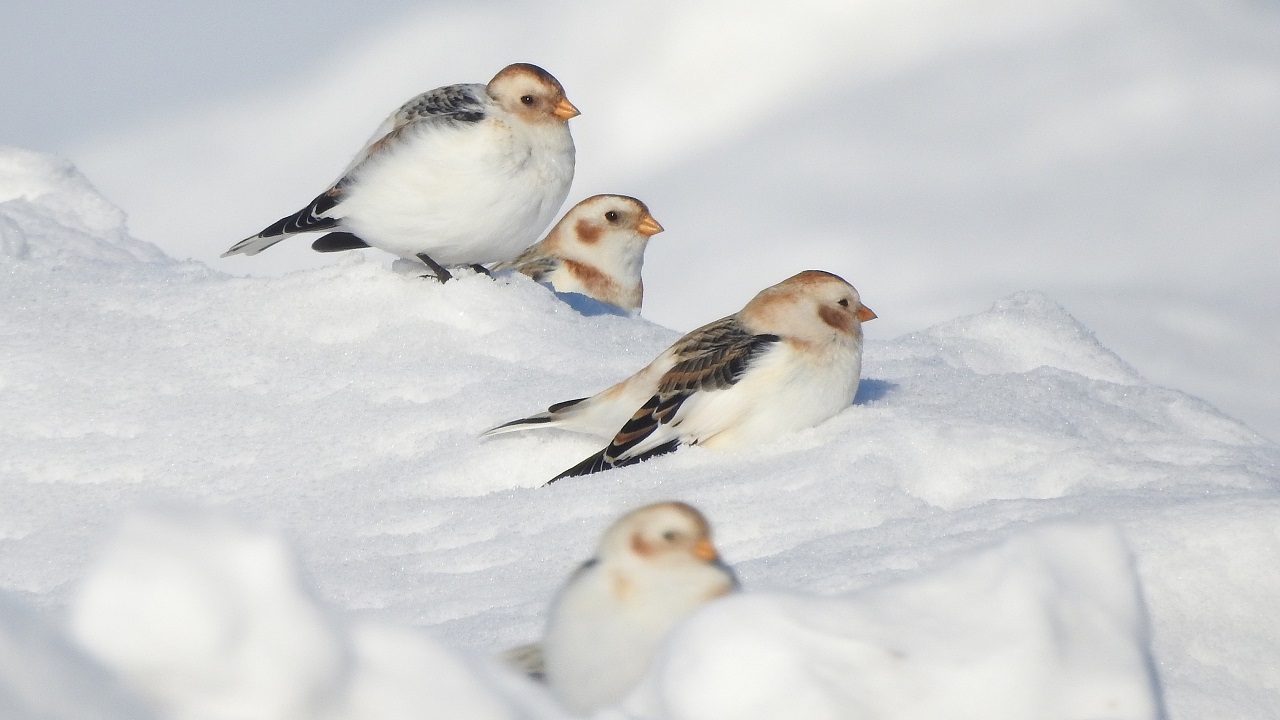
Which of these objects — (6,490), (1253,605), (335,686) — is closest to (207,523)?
(335,686)

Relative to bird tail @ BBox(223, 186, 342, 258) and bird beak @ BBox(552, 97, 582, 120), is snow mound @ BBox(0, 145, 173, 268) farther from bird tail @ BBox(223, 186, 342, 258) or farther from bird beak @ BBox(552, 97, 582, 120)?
bird beak @ BBox(552, 97, 582, 120)

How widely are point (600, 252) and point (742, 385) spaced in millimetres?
2682

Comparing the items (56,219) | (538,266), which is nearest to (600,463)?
(538,266)

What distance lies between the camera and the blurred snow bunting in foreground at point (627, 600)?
2.56 meters

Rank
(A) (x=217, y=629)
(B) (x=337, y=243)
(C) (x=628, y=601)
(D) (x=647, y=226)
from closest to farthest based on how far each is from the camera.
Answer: (A) (x=217, y=629) → (C) (x=628, y=601) → (B) (x=337, y=243) → (D) (x=647, y=226)

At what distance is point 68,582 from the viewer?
408 cm

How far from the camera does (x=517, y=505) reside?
173 inches

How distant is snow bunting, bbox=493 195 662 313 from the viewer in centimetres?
709

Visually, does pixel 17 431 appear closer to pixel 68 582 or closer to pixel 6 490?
pixel 6 490

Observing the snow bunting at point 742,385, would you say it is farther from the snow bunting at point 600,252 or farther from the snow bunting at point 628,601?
the snow bunting at point 600,252

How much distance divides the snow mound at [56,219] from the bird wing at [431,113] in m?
1.57

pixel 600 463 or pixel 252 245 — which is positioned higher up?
pixel 600 463

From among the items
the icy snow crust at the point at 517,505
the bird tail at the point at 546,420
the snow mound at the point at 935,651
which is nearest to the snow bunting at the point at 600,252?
the icy snow crust at the point at 517,505

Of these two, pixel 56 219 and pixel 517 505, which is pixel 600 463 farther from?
pixel 56 219
